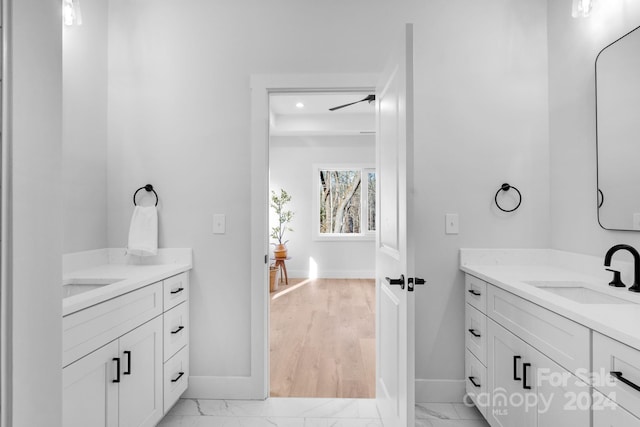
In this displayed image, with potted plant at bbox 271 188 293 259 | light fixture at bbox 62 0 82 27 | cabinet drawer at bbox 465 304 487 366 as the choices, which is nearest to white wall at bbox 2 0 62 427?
light fixture at bbox 62 0 82 27

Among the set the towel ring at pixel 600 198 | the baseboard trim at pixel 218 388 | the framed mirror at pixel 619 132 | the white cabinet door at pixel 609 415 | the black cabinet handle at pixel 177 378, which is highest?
the framed mirror at pixel 619 132

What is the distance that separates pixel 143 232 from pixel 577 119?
2633mm

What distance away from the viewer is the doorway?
189 inches

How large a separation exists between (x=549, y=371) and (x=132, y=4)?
9.91ft

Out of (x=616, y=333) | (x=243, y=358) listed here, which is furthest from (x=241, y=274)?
(x=616, y=333)

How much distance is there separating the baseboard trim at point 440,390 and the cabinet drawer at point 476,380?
80 mm

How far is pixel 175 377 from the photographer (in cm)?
206

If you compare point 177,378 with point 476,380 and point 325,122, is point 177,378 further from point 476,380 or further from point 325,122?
point 325,122

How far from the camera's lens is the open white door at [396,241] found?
1.44m

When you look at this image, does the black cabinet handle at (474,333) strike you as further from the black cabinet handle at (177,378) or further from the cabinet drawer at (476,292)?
the black cabinet handle at (177,378)

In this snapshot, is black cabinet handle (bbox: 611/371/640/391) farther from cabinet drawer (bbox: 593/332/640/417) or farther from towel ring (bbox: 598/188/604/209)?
towel ring (bbox: 598/188/604/209)

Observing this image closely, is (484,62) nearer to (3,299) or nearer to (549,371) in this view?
(549,371)

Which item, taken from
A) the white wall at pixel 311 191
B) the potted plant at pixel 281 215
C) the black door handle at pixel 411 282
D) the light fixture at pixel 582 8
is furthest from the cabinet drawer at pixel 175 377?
the white wall at pixel 311 191

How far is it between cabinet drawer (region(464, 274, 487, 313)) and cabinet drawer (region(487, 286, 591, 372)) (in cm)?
11
